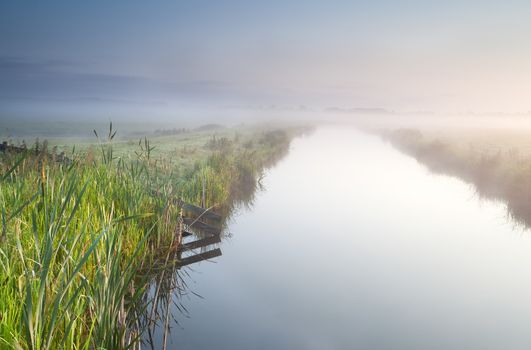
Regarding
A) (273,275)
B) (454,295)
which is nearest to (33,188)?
(273,275)

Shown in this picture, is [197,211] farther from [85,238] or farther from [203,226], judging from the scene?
[85,238]

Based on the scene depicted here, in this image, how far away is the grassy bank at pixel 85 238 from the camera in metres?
2.79

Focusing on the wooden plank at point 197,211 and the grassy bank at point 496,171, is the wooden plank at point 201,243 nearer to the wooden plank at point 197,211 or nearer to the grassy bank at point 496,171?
the wooden plank at point 197,211

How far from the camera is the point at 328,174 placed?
2331cm

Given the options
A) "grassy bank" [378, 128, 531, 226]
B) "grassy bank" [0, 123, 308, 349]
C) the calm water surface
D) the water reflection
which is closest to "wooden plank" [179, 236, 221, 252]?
the water reflection

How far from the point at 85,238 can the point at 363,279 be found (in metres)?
5.82

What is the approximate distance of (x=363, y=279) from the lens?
8594 millimetres

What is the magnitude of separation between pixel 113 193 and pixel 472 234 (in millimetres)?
10314

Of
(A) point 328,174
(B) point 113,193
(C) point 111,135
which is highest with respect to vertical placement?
(C) point 111,135

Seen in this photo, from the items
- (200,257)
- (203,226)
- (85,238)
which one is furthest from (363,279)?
(85,238)

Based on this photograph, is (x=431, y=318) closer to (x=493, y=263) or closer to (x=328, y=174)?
(x=493, y=263)

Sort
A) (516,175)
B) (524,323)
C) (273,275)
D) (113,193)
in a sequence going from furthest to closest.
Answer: (516,175) < (273,275) < (113,193) < (524,323)

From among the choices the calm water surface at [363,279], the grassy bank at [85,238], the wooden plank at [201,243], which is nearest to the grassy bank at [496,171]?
the calm water surface at [363,279]

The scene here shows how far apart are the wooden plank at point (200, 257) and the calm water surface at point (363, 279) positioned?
0.25 metres
